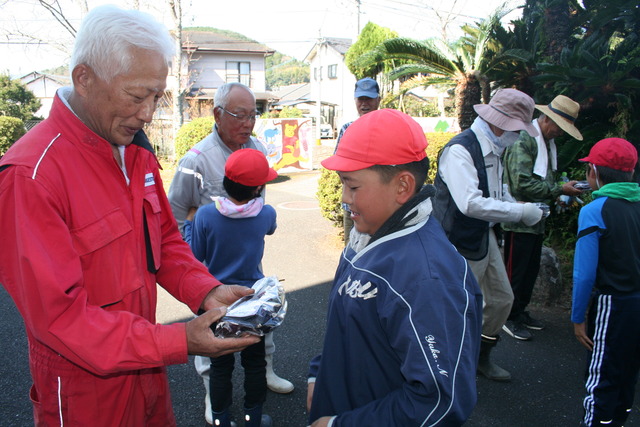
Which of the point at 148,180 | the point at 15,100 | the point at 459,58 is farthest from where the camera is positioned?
the point at 15,100

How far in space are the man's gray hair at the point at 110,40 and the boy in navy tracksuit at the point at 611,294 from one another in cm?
274

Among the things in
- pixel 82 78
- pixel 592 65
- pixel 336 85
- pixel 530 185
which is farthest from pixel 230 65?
pixel 82 78

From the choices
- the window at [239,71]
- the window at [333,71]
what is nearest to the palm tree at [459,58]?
the window at [239,71]

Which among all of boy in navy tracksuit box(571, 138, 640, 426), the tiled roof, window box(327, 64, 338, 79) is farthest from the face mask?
window box(327, 64, 338, 79)

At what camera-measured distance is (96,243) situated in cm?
158

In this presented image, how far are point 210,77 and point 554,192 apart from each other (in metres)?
37.1

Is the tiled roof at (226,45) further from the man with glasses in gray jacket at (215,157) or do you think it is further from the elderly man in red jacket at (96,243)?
the elderly man in red jacket at (96,243)

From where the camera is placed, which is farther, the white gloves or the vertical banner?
the vertical banner

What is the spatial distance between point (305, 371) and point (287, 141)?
13.3m

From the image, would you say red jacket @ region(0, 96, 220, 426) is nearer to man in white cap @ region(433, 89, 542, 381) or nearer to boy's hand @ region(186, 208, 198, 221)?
boy's hand @ region(186, 208, 198, 221)

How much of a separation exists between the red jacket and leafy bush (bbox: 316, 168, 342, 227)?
5.42 metres

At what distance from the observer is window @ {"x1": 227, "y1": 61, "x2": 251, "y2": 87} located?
125 ft

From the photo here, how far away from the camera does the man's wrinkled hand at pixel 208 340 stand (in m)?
1.55

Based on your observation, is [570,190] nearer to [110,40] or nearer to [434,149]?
[434,149]
